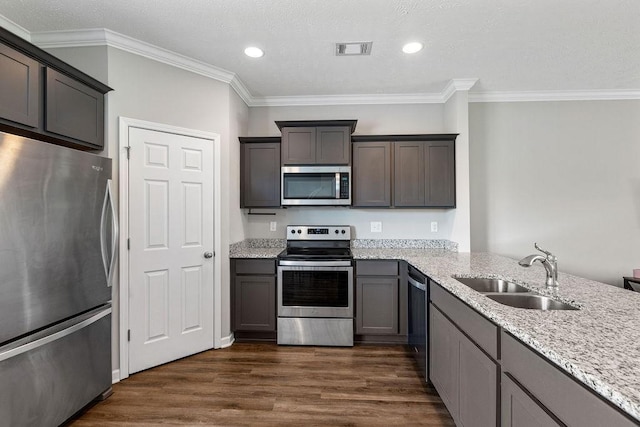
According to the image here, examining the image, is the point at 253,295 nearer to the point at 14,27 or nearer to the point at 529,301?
the point at 529,301

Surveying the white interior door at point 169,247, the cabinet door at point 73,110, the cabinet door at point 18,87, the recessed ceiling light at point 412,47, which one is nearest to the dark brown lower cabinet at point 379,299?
the white interior door at point 169,247

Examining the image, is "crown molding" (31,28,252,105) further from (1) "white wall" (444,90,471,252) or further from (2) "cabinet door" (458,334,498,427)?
(2) "cabinet door" (458,334,498,427)

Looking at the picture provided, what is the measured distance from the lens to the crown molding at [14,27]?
7.11 ft

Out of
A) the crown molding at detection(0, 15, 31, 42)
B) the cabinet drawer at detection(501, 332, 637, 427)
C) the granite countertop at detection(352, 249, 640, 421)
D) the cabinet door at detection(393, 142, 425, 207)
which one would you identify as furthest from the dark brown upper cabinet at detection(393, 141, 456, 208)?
the crown molding at detection(0, 15, 31, 42)

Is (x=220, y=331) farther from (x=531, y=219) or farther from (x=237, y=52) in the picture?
(x=531, y=219)

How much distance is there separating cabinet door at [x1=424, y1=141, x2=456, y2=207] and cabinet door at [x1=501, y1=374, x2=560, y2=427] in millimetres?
2265

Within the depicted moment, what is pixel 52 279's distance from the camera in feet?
5.59

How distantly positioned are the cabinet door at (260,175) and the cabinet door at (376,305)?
1359 mm

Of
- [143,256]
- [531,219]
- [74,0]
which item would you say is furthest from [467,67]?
[143,256]

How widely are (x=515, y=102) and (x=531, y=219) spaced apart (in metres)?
1.42

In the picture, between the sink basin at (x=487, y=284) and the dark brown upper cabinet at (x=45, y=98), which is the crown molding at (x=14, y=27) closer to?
the dark brown upper cabinet at (x=45, y=98)

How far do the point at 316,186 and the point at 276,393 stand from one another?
6.55 feet

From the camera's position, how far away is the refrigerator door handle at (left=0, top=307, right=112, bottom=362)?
149 centimetres

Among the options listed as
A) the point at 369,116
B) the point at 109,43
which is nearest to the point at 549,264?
the point at 369,116
